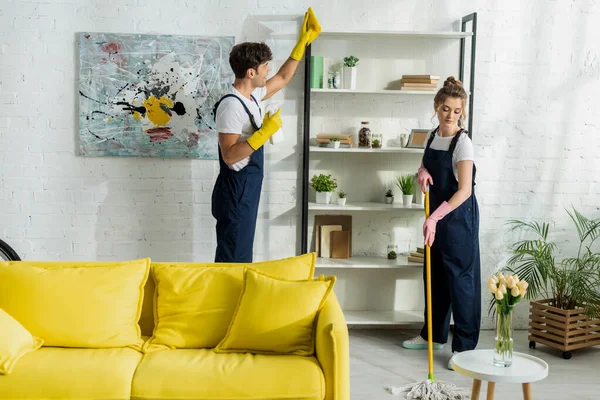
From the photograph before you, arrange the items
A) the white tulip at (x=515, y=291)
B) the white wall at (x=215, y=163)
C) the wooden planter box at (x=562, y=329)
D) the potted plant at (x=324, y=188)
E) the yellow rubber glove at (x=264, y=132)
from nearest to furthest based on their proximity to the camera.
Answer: the white tulip at (x=515, y=291), the yellow rubber glove at (x=264, y=132), the wooden planter box at (x=562, y=329), the white wall at (x=215, y=163), the potted plant at (x=324, y=188)

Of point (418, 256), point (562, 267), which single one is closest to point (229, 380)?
point (418, 256)

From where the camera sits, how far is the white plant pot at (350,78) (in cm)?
482

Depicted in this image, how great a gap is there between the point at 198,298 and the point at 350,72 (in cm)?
212

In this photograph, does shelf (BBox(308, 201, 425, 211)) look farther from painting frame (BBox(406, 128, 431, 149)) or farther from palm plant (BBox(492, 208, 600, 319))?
palm plant (BBox(492, 208, 600, 319))

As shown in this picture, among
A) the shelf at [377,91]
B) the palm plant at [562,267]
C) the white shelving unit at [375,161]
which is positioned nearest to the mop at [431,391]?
the white shelving unit at [375,161]

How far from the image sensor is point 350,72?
4.83 m

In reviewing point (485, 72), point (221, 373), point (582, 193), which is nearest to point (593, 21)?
point (485, 72)

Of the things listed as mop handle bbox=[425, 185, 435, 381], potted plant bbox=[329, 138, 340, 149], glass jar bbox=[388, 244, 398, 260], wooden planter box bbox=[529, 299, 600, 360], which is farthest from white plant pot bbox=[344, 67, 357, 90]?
wooden planter box bbox=[529, 299, 600, 360]

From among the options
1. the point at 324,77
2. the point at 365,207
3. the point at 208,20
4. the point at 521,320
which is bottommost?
the point at 521,320

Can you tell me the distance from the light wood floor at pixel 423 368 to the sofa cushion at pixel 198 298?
0.87 metres

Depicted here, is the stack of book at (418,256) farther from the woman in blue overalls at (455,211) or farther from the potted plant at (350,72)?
the potted plant at (350,72)

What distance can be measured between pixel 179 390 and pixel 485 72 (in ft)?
10.5

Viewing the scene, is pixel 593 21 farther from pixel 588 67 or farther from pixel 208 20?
pixel 208 20

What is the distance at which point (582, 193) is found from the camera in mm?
5137
